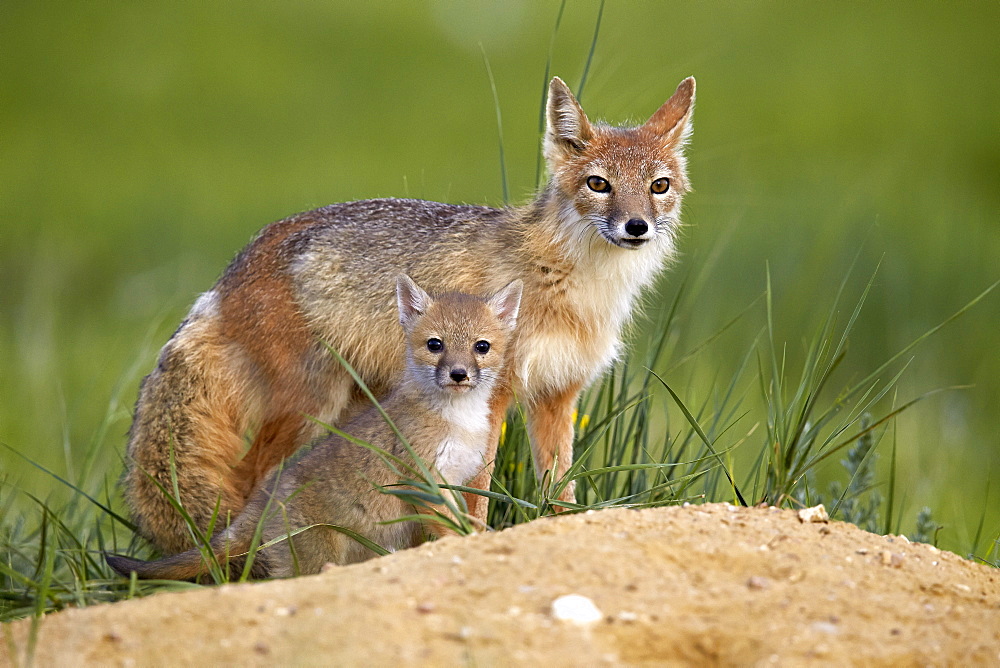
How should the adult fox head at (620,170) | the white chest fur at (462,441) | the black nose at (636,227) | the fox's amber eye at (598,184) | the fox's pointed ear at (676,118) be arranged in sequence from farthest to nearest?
the fox's pointed ear at (676,118)
the fox's amber eye at (598,184)
the adult fox head at (620,170)
the black nose at (636,227)
the white chest fur at (462,441)

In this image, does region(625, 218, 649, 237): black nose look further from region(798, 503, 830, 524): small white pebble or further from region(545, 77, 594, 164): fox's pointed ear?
region(798, 503, 830, 524): small white pebble

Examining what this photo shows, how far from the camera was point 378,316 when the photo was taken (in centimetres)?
559

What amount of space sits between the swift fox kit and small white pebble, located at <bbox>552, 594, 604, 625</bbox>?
5.02ft

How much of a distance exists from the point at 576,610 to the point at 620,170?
282 centimetres

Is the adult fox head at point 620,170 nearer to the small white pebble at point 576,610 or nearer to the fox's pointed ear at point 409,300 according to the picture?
the fox's pointed ear at point 409,300

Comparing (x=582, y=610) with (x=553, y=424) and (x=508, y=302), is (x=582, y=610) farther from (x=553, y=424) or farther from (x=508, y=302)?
(x=553, y=424)

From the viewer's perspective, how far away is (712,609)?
3.31 m

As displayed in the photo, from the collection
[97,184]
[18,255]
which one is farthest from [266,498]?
[97,184]

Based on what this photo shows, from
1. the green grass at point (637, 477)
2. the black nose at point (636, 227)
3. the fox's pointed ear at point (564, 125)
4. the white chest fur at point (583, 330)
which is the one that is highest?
the fox's pointed ear at point (564, 125)

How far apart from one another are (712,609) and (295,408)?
277 centimetres

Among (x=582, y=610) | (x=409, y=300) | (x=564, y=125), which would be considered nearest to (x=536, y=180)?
(x=564, y=125)

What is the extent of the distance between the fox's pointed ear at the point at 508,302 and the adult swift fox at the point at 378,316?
0.46 feet

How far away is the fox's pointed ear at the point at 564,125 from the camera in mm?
5598

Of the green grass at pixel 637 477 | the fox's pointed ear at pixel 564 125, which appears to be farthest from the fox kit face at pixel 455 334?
the fox's pointed ear at pixel 564 125
